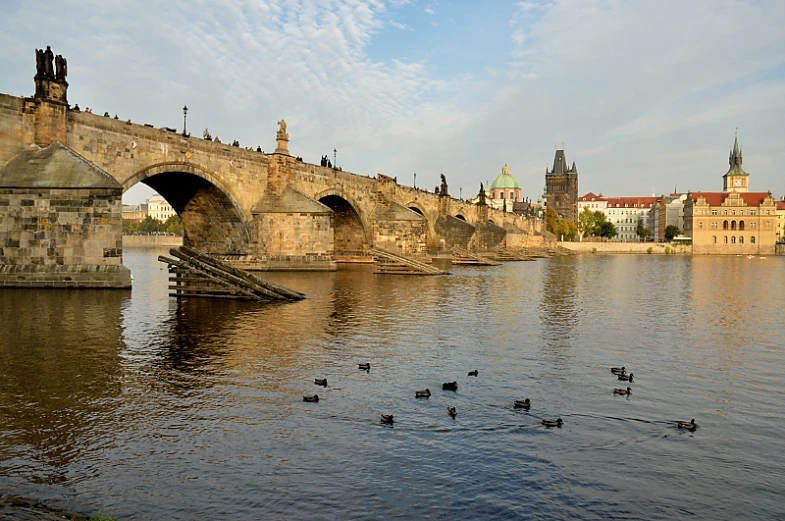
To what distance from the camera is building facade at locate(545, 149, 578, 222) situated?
607 feet

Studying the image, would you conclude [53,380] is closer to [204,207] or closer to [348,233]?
[204,207]

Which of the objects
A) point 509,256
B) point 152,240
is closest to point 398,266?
point 509,256

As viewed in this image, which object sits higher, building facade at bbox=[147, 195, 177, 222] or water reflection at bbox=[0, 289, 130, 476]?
building facade at bbox=[147, 195, 177, 222]

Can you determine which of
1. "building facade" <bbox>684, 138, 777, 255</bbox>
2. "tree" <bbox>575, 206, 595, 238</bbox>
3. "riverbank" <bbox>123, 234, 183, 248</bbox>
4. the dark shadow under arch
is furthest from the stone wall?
"building facade" <bbox>684, 138, 777, 255</bbox>

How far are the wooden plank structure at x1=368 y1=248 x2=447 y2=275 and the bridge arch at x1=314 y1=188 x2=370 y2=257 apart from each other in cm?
1346

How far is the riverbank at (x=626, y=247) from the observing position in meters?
123

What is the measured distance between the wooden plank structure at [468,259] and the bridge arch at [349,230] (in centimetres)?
969

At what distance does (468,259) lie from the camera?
58.8 m

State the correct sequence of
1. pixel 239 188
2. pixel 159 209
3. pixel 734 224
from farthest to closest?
pixel 159 209 < pixel 734 224 < pixel 239 188

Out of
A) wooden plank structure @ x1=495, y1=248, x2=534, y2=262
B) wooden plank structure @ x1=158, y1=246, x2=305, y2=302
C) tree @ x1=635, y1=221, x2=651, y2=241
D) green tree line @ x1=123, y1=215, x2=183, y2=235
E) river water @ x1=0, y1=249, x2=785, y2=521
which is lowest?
river water @ x1=0, y1=249, x2=785, y2=521

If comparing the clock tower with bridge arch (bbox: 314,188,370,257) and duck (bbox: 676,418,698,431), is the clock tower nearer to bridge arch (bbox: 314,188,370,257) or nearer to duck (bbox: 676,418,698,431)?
bridge arch (bbox: 314,188,370,257)

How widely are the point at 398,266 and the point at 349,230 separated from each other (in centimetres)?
1683

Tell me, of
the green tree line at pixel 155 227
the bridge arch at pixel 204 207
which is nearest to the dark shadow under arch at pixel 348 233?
the bridge arch at pixel 204 207

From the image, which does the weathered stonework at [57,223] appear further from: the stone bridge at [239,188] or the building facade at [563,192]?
the building facade at [563,192]
